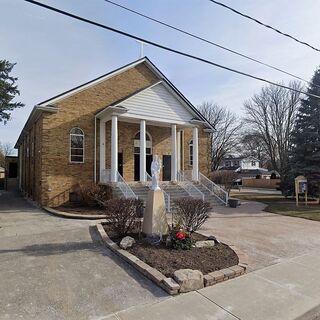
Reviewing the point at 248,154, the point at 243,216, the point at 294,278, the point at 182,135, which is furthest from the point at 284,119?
the point at 294,278

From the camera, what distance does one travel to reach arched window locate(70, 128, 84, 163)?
55.8 ft

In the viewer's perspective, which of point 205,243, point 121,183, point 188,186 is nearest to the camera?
point 205,243

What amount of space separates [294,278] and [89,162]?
45.6 ft

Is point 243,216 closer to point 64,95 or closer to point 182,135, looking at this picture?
point 182,135

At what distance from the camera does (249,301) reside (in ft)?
15.2

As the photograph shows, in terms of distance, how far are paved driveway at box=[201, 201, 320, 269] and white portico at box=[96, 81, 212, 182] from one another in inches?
254

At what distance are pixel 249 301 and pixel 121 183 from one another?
39.1ft

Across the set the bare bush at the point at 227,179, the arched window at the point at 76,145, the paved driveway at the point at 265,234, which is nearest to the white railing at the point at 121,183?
the arched window at the point at 76,145

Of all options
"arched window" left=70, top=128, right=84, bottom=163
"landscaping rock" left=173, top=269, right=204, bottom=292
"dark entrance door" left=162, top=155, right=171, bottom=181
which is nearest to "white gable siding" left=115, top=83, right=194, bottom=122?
"arched window" left=70, top=128, right=84, bottom=163

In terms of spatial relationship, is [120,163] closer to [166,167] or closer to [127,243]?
[166,167]

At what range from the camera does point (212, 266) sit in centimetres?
589

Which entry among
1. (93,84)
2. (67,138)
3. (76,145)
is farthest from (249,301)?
(93,84)

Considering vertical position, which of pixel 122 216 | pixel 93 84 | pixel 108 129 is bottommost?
pixel 122 216

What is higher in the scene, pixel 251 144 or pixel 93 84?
pixel 93 84
